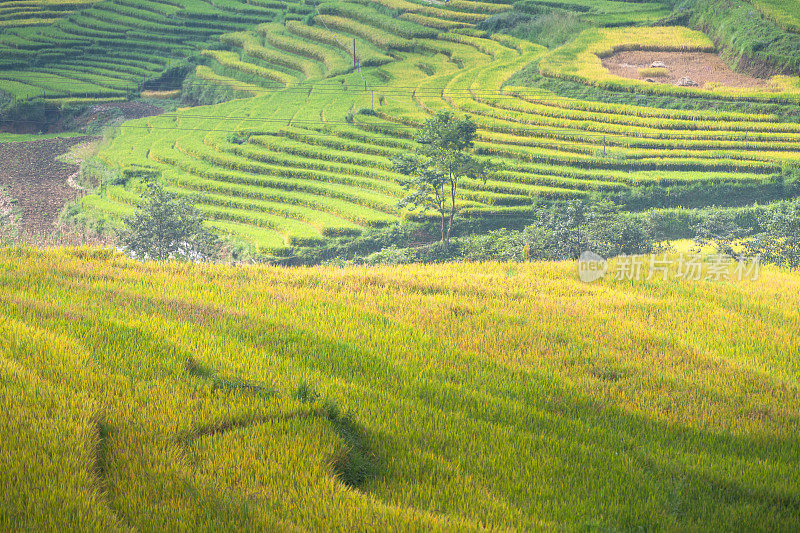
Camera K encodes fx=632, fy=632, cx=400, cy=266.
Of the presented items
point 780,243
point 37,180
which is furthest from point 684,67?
point 37,180

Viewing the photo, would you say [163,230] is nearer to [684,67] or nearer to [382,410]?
[382,410]

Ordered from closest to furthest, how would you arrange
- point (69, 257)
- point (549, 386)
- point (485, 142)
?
1. point (549, 386)
2. point (69, 257)
3. point (485, 142)

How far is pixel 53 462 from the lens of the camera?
4.33m

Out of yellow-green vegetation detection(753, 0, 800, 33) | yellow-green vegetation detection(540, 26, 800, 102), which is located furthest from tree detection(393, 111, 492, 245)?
yellow-green vegetation detection(753, 0, 800, 33)

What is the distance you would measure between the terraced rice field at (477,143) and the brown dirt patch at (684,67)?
45.0 inches

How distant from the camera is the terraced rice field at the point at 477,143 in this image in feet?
104

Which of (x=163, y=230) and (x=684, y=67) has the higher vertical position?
(x=684, y=67)

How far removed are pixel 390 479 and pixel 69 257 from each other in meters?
9.50

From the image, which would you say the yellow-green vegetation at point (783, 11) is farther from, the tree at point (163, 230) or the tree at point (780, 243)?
the tree at point (163, 230)

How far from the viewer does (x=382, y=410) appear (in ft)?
19.7

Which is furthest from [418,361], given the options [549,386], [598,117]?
[598,117]

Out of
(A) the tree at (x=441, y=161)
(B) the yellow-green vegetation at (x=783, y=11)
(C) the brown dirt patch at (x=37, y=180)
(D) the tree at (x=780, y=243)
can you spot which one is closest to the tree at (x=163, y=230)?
(A) the tree at (x=441, y=161)

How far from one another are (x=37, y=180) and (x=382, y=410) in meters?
43.5

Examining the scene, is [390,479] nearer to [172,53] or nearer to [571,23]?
[571,23]
